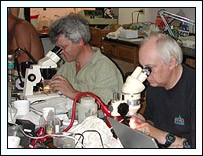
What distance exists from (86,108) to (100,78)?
→ 1.74 feet

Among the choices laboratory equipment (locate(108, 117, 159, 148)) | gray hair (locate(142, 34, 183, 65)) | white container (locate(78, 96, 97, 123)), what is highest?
gray hair (locate(142, 34, 183, 65))

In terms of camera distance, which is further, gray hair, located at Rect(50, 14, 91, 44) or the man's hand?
gray hair, located at Rect(50, 14, 91, 44)

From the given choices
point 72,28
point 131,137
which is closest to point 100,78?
point 72,28

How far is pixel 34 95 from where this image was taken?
2.31 m

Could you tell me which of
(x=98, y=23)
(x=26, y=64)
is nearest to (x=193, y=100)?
(x=26, y=64)

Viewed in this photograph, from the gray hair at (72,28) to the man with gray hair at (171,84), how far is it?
0.63 m

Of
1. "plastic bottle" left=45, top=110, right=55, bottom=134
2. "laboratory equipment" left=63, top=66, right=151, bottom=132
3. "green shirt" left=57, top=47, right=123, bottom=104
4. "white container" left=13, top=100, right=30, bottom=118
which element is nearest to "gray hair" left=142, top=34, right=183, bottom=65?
"laboratory equipment" left=63, top=66, right=151, bottom=132

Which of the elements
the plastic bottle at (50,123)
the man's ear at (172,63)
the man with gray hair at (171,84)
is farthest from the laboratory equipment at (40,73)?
the man's ear at (172,63)

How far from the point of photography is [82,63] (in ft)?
8.33

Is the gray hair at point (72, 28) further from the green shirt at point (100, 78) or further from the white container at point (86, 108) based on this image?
the white container at point (86, 108)

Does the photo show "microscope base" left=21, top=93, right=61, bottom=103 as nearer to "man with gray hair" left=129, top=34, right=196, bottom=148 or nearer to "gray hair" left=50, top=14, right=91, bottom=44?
"gray hair" left=50, top=14, right=91, bottom=44

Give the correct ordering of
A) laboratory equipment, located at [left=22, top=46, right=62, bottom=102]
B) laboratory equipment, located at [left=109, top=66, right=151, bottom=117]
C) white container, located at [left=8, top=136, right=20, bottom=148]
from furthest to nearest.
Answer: laboratory equipment, located at [left=22, top=46, right=62, bottom=102] → laboratory equipment, located at [left=109, top=66, right=151, bottom=117] → white container, located at [left=8, top=136, right=20, bottom=148]

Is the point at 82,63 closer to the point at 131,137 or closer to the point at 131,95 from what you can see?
the point at 131,95

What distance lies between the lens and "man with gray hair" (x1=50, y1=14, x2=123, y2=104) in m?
2.30
